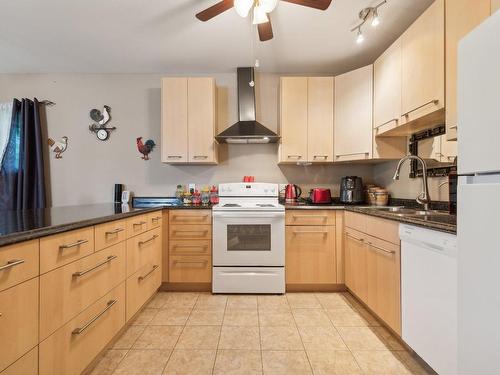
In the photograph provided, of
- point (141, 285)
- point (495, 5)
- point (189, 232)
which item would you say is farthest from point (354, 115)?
point (141, 285)

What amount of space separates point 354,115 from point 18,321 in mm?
2778

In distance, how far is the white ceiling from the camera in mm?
1954

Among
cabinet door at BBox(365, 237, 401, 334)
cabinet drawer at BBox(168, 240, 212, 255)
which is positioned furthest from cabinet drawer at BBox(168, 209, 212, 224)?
cabinet door at BBox(365, 237, 401, 334)

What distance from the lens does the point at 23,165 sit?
2.86 m

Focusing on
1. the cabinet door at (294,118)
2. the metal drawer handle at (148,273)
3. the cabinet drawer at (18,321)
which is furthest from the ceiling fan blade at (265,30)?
the metal drawer handle at (148,273)

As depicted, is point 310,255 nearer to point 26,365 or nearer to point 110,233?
point 110,233

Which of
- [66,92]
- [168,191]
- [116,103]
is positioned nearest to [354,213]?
[168,191]

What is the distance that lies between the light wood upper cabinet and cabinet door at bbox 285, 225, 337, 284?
1.22 m

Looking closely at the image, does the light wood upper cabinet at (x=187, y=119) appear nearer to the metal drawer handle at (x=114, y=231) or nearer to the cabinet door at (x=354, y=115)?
the metal drawer handle at (x=114, y=231)

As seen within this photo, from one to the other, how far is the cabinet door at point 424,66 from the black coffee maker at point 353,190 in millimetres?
931

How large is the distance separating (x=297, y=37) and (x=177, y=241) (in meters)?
2.22

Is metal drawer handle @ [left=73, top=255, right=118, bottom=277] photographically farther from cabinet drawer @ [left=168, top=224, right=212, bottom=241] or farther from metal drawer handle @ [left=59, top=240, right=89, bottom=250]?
cabinet drawer @ [left=168, top=224, right=212, bottom=241]

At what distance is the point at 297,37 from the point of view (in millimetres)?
2328

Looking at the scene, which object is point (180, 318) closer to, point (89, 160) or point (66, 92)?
point (89, 160)
